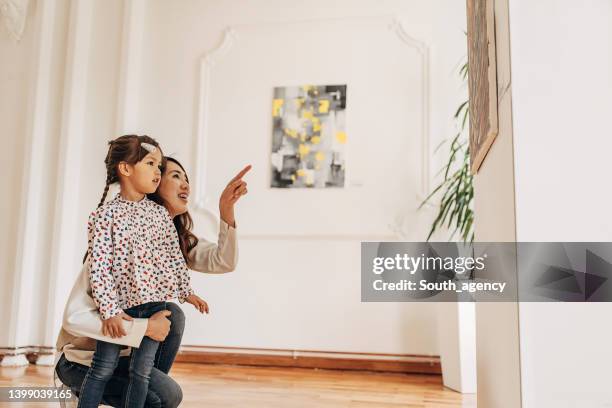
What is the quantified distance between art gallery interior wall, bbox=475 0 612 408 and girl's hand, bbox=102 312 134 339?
0.97 metres

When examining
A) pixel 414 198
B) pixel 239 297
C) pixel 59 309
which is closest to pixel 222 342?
pixel 239 297

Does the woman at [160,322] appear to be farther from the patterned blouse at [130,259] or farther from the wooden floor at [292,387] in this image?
the wooden floor at [292,387]

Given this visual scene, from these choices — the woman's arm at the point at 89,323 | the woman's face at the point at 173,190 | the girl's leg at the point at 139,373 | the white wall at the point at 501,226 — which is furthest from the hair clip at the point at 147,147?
the white wall at the point at 501,226

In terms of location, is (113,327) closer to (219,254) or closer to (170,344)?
(170,344)

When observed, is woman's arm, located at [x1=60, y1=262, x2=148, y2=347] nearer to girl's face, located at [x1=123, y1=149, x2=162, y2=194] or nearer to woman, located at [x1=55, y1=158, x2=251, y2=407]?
woman, located at [x1=55, y1=158, x2=251, y2=407]

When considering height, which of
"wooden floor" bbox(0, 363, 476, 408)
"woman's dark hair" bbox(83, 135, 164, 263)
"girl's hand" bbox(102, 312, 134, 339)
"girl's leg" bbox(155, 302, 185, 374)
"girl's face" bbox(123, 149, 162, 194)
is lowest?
"wooden floor" bbox(0, 363, 476, 408)

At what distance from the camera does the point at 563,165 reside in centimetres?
108

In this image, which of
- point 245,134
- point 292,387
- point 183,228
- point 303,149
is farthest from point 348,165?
point 183,228

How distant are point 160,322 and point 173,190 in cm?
43

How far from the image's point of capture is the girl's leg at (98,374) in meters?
1.52

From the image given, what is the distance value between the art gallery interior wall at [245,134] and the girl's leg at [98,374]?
6.79ft

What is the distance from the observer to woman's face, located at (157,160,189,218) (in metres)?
1.79

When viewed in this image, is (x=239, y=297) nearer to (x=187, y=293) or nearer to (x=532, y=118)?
(x=187, y=293)

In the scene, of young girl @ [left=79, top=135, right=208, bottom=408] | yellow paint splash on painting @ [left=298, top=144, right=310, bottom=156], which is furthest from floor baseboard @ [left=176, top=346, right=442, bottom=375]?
young girl @ [left=79, top=135, right=208, bottom=408]
